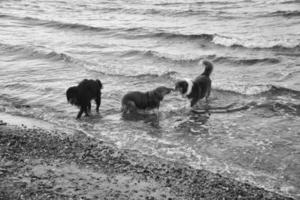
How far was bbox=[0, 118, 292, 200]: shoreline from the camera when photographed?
26.4 feet

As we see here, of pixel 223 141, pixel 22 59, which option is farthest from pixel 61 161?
pixel 22 59

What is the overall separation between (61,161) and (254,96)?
282 inches

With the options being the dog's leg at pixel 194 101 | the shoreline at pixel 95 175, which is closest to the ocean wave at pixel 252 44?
the dog's leg at pixel 194 101

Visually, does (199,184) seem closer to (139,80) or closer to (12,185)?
(12,185)

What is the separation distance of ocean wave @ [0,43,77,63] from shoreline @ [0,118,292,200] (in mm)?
9420

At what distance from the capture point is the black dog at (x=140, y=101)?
12656mm

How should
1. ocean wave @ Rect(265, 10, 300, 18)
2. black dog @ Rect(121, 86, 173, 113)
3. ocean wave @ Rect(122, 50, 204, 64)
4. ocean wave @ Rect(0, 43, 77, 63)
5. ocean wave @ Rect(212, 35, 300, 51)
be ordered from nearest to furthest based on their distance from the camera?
black dog @ Rect(121, 86, 173, 113) < ocean wave @ Rect(122, 50, 204, 64) < ocean wave @ Rect(0, 43, 77, 63) < ocean wave @ Rect(212, 35, 300, 51) < ocean wave @ Rect(265, 10, 300, 18)

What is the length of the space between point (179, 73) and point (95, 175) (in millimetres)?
9162

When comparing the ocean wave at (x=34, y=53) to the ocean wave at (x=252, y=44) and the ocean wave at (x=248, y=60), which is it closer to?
the ocean wave at (x=248, y=60)

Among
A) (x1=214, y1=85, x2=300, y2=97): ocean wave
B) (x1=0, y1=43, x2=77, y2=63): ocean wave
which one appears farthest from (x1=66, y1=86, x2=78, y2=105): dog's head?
(x1=0, y1=43, x2=77, y2=63): ocean wave

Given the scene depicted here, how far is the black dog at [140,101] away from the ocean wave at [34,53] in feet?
23.2

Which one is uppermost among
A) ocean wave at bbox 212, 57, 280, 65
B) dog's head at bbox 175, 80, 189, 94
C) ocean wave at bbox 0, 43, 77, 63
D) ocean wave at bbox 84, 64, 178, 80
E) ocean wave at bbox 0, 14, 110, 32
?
dog's head at bbox 175, 80, 189, 94

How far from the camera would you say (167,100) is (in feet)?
46.1

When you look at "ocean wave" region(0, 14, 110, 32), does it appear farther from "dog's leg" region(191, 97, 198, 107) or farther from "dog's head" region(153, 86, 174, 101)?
"dog's leg" region(191, 97, 198, 107)
